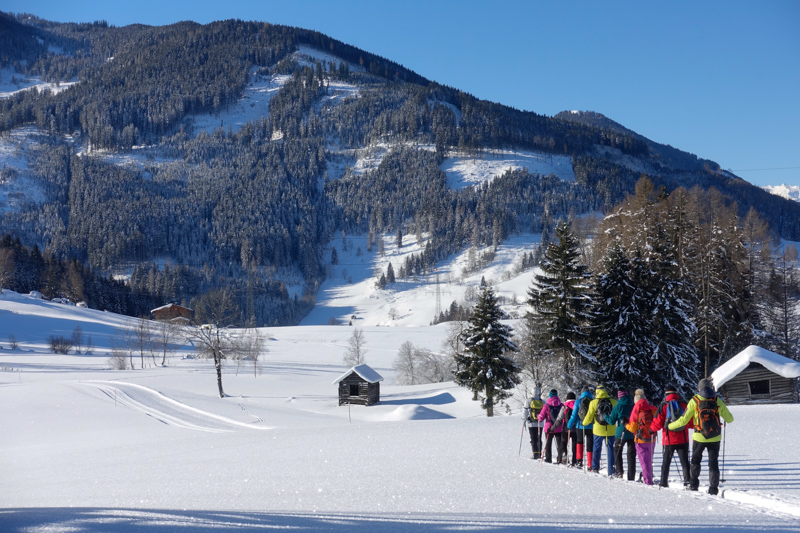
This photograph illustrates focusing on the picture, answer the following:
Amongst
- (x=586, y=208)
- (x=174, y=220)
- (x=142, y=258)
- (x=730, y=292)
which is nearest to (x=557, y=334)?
(x=730, y=292)

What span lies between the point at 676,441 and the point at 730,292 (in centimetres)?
2702

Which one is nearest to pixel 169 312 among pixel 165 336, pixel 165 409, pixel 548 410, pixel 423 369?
pixel 165 336

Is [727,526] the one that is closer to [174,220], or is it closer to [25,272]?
[25,272]

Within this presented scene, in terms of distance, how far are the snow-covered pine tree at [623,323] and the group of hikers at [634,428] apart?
1792cm

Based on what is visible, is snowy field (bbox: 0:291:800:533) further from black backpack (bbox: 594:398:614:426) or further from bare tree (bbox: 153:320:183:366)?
bare tree (bbox: 153:320:183:366)

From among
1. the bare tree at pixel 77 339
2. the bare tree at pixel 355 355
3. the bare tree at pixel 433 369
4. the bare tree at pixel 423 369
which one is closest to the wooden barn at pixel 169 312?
the bare tree at pixel 77 339

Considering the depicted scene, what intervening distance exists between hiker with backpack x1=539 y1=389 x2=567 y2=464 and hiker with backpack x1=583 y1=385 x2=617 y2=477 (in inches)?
33.8

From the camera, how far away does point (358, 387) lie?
38844 millimetres

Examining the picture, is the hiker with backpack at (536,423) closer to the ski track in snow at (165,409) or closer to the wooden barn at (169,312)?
the ski track in snow at (165,409)

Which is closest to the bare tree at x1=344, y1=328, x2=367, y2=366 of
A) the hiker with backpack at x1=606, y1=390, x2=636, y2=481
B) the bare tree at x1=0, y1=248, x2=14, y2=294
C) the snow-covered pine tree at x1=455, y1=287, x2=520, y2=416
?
the snow-covered pine tree at x1=455, y1=287, x2=520, y2=416

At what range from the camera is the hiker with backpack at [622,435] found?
29.3 feet

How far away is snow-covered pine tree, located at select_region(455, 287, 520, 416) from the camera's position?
1214 inches

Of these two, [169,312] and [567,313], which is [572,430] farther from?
[169,312]

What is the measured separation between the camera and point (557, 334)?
2759 centimetres
